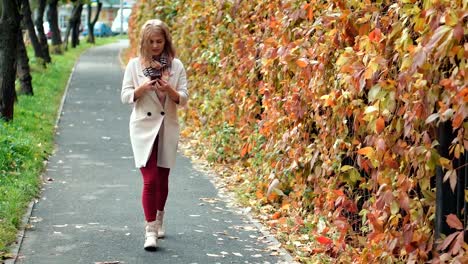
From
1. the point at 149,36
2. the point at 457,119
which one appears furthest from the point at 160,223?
the point at 457,119

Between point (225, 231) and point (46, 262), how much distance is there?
185 cm

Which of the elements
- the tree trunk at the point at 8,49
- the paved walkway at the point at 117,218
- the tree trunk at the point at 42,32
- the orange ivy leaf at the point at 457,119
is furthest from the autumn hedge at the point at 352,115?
the tree trunk at the point at 42,32

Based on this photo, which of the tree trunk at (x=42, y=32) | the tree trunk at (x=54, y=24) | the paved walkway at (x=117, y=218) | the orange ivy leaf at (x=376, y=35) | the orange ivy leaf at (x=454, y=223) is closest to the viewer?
the orange ivy leaf at (x=454, y=223)

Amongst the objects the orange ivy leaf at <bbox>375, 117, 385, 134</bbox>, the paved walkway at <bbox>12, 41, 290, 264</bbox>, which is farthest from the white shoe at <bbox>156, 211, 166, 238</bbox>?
the orange ivy leaf at <bbox>375, 117, 385, 134</bbox>

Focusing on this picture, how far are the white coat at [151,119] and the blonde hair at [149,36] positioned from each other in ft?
0.35

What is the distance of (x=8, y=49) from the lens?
48.4 feet

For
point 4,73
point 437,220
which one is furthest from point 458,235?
point 4,73

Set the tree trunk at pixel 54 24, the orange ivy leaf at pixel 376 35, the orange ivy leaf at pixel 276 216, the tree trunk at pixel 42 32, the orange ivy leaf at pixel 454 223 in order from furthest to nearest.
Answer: the tree trunk at pixel 54 24 → the tree trunk at pixel 42 32 → the orange ivy leaf at pixel 276 216 → the orange ivy leaf at pixel 376 35 → the orange ivy leaf at pixel 454 223

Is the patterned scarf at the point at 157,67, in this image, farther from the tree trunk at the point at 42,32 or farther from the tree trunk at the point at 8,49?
the tree trunk at the point at 42,32

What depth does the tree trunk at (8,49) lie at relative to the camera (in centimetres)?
1461

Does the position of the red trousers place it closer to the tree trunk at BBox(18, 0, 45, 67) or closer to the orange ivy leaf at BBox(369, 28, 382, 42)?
the orange ivy leaf at BBox(369, 28, 382, 42)

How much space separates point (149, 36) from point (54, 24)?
29805mm

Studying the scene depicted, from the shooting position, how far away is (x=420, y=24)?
4707 millimetres

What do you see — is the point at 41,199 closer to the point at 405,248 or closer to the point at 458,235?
the point at 405,248
